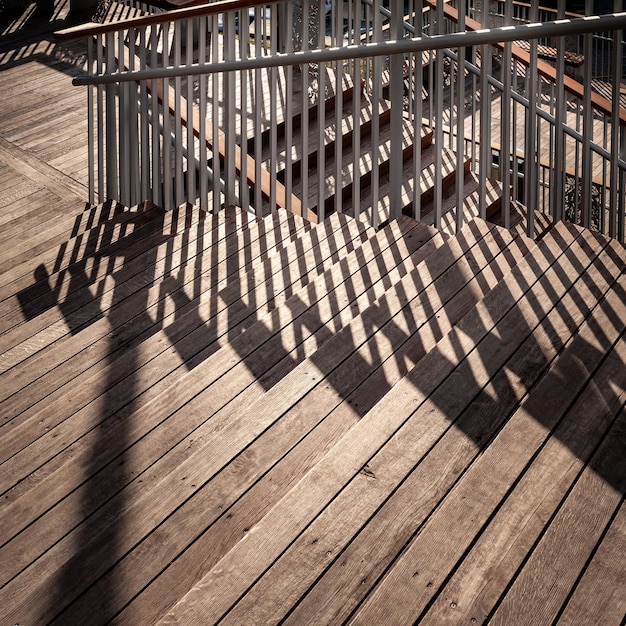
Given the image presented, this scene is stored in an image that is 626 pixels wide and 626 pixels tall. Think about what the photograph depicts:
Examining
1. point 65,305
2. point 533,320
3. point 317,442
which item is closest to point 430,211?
point 65,305

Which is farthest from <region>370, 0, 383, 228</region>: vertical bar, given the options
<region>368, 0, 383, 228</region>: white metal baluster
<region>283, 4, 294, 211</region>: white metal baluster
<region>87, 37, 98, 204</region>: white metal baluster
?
<region>87, 37, 98, 204</region>: white metal baluster

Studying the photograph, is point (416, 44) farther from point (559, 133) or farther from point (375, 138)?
point (375, 138)

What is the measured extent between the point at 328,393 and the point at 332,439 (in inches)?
7.4

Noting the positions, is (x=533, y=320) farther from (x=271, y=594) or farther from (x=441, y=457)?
(x=271, y=594)

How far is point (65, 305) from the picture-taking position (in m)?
3.54

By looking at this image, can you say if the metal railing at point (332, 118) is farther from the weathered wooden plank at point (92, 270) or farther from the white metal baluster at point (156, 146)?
the weathered wooden plank at point (92, 270)

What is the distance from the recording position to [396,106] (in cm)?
321

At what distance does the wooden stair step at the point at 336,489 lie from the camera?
5.46ft

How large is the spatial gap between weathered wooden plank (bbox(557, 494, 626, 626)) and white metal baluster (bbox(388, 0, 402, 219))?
76.6 inches

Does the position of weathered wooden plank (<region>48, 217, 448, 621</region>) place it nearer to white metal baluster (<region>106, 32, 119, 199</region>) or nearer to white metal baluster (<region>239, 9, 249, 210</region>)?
white metal baluster (<region>239, 9, 249, 210</region>)

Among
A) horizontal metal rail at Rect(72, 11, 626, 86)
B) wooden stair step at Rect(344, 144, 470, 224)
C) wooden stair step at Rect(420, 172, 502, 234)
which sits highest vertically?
horizontal metal rail at Rect(72, 11, 626, 86)

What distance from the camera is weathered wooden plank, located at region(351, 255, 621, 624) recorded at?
1.61 metres

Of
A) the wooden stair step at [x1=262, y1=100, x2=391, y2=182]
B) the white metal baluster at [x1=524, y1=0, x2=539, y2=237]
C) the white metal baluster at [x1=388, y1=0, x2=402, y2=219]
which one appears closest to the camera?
the white metal baluster at [x1=524, y1=0, x2=539, y2=237]

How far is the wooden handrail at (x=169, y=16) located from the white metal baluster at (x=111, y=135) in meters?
0.15
